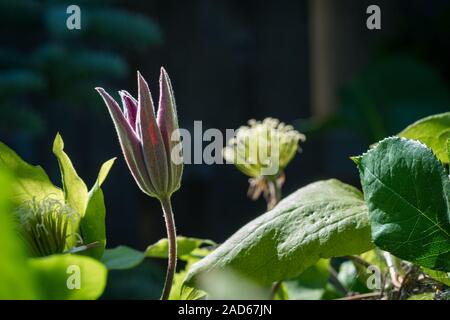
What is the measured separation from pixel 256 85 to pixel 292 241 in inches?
102

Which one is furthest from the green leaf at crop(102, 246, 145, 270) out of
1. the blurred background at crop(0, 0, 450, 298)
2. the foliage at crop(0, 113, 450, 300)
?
the blurred background at crop(0, 0, 450, 298)

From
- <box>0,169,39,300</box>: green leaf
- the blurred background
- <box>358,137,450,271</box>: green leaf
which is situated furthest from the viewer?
the blurred background

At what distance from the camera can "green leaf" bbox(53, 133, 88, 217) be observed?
0.28 metres

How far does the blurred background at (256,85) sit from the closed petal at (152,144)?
7.06 feet

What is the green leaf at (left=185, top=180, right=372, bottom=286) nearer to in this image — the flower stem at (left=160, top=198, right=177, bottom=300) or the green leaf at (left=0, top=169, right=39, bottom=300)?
the flower stem at (left=160, top=198, right=177, bottom=300)

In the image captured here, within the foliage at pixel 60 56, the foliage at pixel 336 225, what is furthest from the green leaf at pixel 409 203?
the foliage at pixel 60 56

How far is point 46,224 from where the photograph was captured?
0.28 m

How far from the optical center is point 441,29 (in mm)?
2742

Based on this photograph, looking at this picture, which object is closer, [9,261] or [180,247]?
[9,261]

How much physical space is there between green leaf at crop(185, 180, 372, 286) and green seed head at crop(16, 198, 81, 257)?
0.05m

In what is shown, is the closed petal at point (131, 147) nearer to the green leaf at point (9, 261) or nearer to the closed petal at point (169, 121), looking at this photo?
the closed petal at point (169, 121)

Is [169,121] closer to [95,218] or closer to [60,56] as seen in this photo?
[95,218]

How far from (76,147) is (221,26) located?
26.3 inches

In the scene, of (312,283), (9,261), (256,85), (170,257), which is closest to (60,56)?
(256,85)
